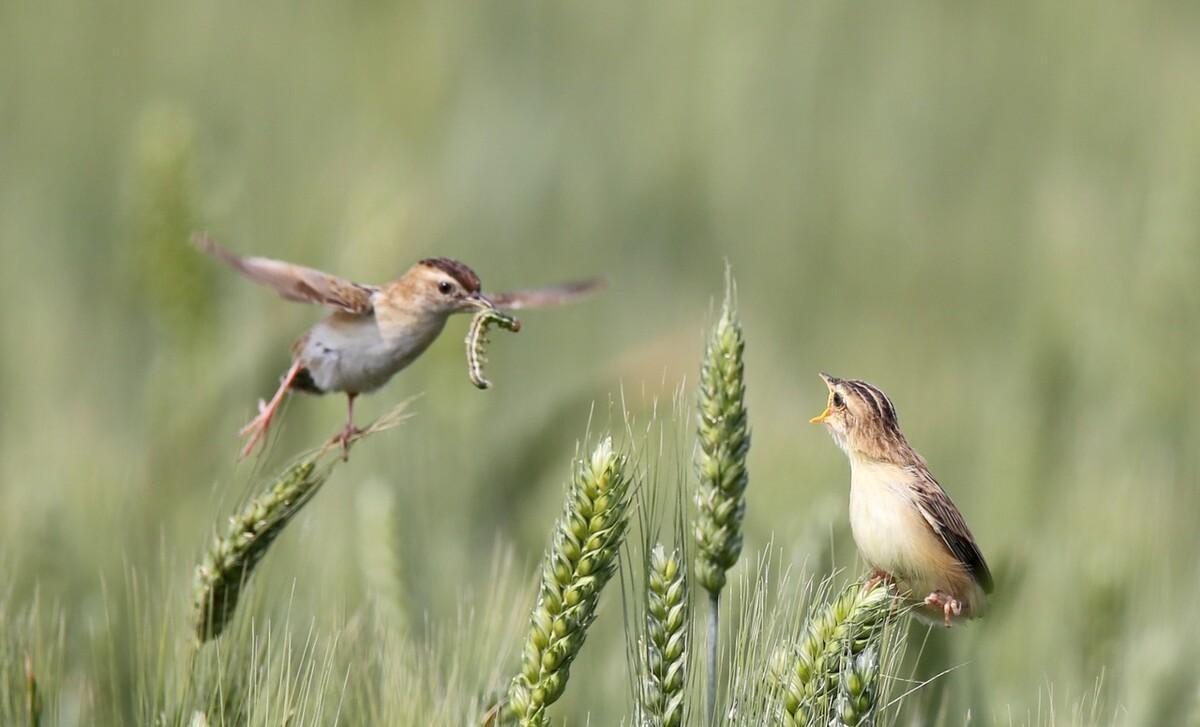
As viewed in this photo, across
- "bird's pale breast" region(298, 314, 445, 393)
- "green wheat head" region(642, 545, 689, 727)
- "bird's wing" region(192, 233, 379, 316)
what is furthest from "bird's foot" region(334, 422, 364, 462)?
"green wheat head" region(642, 545, 689, 727)

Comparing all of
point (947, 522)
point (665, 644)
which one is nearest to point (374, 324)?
point (665, 644)

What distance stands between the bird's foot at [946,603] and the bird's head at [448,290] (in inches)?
35.8

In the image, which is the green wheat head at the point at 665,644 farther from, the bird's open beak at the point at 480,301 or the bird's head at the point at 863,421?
the bird's open beak at the point at 480,301

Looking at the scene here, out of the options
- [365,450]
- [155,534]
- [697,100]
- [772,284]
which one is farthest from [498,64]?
[155,534]

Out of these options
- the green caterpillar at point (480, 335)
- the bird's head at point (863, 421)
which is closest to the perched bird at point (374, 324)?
the green caterpillar at point (480, 335)

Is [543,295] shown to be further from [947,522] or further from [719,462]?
[947,522]

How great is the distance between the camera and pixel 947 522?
102 inches

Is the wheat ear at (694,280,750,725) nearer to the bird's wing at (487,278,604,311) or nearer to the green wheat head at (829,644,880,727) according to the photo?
the green wheat head at (829,644,880,727)

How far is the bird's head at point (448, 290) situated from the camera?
2.91 meters

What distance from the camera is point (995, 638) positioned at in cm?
432

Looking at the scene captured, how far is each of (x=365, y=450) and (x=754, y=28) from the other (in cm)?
403

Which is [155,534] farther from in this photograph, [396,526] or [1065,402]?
[1065,402]

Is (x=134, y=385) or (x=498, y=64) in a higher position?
(x=498, y=64)

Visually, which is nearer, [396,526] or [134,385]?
[396,526]
